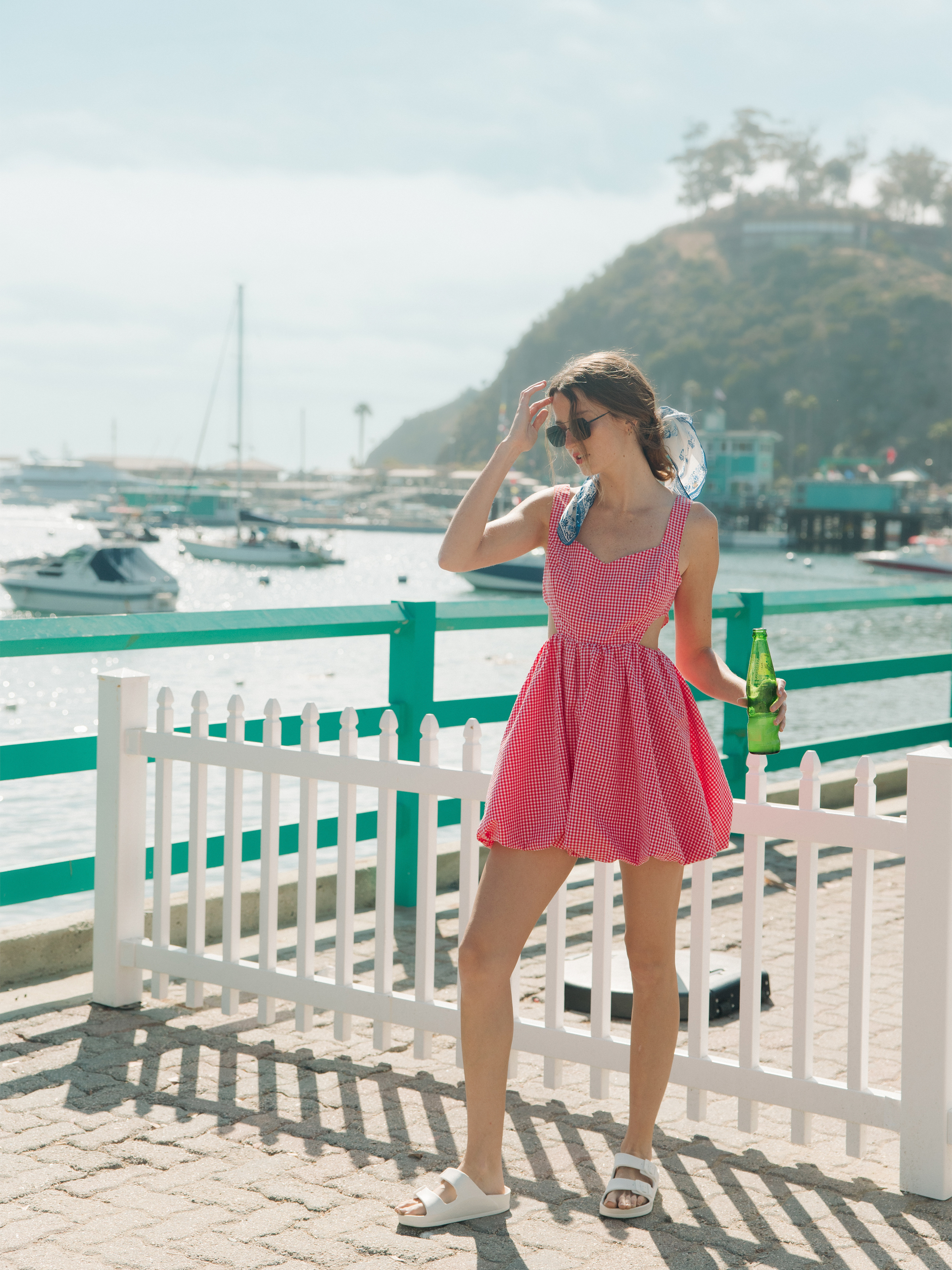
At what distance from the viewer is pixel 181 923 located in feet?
16.1

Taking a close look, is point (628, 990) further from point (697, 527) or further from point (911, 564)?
point (911, 564)

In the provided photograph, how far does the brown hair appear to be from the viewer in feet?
9.55

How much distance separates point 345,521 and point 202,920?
178m

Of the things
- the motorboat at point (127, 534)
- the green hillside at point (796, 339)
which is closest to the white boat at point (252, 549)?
the motorboat at point (127, 534)

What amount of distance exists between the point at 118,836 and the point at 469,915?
3.92 ft

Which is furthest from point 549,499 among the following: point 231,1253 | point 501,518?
point 231,1253

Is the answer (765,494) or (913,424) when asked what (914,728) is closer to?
(765,494)

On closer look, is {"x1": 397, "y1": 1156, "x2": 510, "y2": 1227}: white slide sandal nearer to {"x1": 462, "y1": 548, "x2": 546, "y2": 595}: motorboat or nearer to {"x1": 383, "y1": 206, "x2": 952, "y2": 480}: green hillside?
{"x1": 462, "y1": 548, "x2": 546, "y2": 595}: motorboat

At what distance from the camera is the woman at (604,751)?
290 cm

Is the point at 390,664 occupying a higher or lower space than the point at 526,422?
lower

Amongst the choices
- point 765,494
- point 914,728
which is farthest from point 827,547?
point 914,728

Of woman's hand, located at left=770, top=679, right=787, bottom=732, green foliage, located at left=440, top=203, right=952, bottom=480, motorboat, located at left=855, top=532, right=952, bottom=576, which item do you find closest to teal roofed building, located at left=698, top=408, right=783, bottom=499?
green foliage, located at left=440, top=203, right=952, bottom=480

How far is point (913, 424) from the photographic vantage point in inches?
6127

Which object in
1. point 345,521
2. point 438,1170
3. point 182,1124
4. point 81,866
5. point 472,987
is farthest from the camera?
point 345,521
